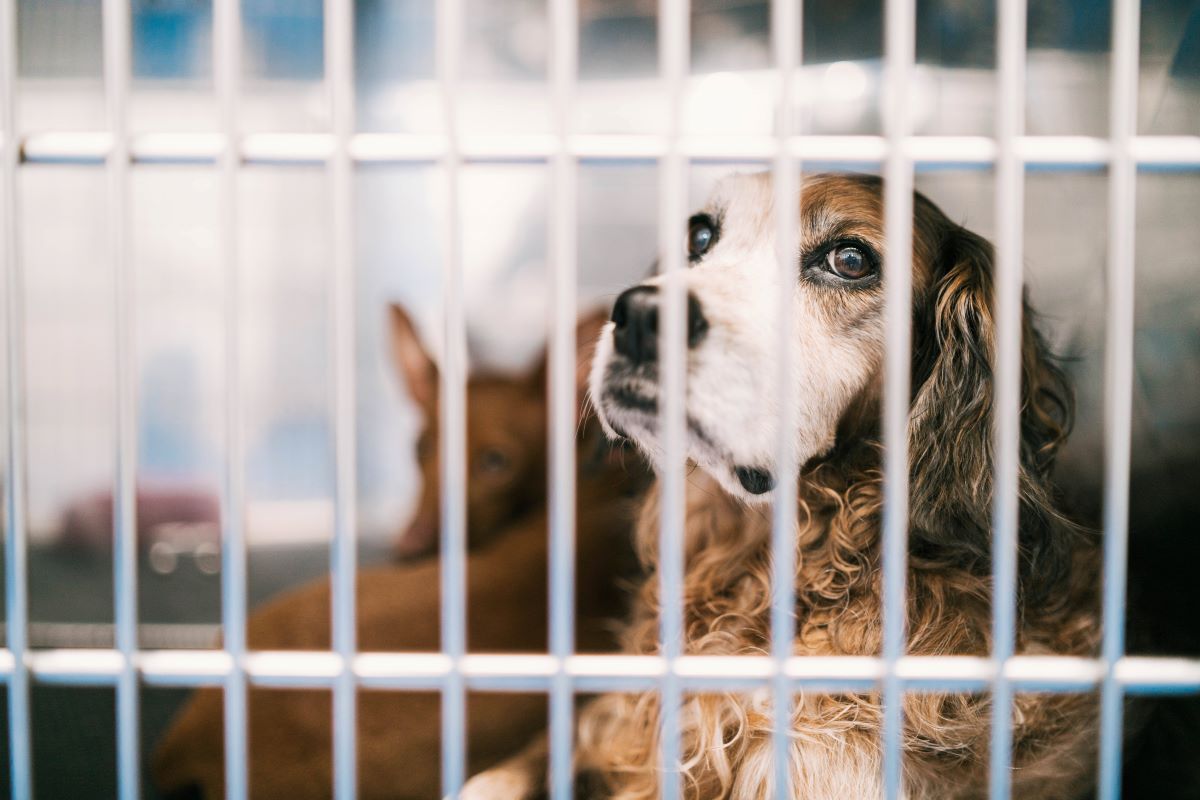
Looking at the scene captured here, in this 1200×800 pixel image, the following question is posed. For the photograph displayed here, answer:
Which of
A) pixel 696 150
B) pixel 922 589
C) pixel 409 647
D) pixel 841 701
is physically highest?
pixel 696 150

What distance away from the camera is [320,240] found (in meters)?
2.64

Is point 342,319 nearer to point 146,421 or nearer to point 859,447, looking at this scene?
point 859,447

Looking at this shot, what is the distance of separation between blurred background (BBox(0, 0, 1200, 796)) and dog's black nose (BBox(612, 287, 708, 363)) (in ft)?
2.66

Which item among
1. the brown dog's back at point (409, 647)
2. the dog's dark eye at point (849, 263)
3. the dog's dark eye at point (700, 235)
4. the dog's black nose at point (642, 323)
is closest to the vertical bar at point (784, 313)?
the dog's black nose at point (642, 323)

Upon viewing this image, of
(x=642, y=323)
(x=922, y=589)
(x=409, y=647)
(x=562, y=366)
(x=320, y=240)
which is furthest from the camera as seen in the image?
(x=320, y=240)

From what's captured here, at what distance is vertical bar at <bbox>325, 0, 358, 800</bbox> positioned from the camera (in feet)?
2.06

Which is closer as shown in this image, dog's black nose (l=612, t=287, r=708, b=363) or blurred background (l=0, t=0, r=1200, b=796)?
dog's black nose (l=612, t=287, r=708, b=363)

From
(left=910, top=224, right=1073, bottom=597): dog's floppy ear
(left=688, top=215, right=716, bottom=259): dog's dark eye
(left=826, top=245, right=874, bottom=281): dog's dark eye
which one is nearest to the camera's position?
(left=910, top=224, right=1073, bottom=597): dog's floppy ear

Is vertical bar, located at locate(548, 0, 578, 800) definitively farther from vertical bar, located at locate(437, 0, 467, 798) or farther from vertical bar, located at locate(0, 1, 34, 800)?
vertical bar, located at locate(0, 1, 34, 800)

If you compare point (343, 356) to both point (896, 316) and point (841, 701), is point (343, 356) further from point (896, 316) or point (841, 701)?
point (841, 701)

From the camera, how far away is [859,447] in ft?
3.63

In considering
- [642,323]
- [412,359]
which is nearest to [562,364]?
[642,323]

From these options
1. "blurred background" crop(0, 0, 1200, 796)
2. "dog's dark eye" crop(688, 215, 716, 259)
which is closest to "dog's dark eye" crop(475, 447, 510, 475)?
"blurred background" crop(0, 0, 1200, 796)

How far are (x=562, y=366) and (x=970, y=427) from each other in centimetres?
64
